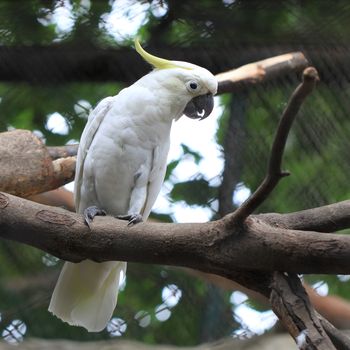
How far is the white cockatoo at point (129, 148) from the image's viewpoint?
2.16m

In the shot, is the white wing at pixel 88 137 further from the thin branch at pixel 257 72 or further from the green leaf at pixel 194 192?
the green leaf at pixel 194 192

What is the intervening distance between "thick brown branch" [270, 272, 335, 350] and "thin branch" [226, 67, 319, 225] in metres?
0.15

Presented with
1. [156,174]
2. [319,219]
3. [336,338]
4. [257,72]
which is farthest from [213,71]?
[336,338]

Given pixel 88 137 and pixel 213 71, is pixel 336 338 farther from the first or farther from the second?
pixel 213 71

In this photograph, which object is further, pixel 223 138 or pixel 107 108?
pixel 223 138

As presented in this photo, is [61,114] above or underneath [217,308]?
above

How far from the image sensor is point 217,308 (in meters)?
3.12

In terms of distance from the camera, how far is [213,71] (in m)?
2.84

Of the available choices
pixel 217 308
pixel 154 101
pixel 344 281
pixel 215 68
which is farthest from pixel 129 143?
pixel 344 281

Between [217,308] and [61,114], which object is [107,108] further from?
[217,308]

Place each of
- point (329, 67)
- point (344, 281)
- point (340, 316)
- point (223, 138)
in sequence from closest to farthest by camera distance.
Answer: point (340, 316) → point (329, 67) → point (223, 138) → point (344, 281)

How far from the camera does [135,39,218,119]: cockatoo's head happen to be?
2.23 metres

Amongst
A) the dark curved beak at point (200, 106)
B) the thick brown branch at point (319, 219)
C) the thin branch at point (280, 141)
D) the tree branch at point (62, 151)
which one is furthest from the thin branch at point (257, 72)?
the thin branch at point (280, 141)

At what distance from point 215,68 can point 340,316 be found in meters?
1.05
